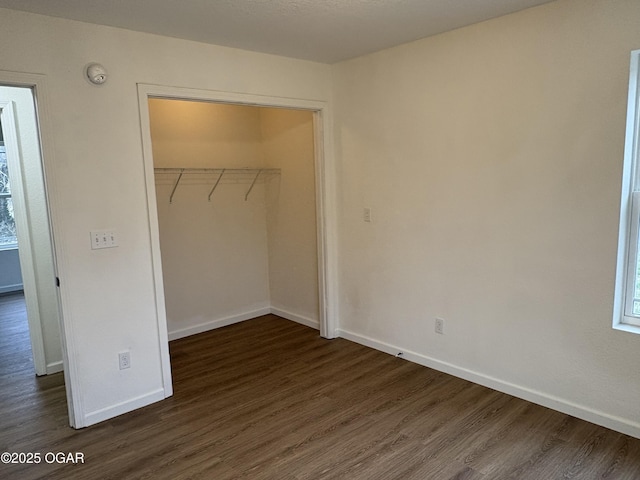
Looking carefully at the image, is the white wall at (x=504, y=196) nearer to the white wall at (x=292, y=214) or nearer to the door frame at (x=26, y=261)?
the white wall at (x=292, y=214)

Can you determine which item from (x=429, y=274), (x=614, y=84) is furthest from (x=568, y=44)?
(x=429, y=274)

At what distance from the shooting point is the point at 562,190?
103 inches

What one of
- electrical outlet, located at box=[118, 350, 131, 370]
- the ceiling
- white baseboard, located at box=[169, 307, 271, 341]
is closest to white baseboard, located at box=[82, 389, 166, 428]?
electrical outlet, located at box=[118, 350, 131, 370]

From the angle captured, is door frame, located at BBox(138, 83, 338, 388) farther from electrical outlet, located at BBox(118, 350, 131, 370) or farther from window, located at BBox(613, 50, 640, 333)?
window, located at BBox(613, 50, 640, 333)

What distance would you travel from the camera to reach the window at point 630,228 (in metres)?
2.39

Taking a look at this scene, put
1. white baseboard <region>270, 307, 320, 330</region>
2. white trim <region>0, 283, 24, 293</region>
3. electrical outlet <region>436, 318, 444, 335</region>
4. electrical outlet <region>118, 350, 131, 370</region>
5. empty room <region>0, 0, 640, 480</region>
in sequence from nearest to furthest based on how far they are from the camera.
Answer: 1. empty room <region>0, 0, 640, 480</region>
2. electrical outlet <region>118, 350, 131, 370</region>
3. electrical outlet <region>436, 318, 444, 335</region>
4. white baseboard <region>270, 307, 320, 330</region>
5. white trim <region>0, 283, 24, 293</region>

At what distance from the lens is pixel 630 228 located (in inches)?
97.8

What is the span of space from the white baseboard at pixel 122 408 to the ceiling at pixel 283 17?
244cm

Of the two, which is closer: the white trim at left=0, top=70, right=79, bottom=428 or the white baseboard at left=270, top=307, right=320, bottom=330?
the white trim at left=0, top=70, right=79, bottom=428

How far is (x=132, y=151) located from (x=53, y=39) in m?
0.74

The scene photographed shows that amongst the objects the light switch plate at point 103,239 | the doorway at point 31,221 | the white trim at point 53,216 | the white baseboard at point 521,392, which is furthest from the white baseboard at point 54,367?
the white baseboard at point 521,392

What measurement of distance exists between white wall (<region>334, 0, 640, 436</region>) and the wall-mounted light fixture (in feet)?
6.49

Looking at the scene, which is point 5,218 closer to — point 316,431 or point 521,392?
point 316,431

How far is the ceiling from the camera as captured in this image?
2.41 metres
